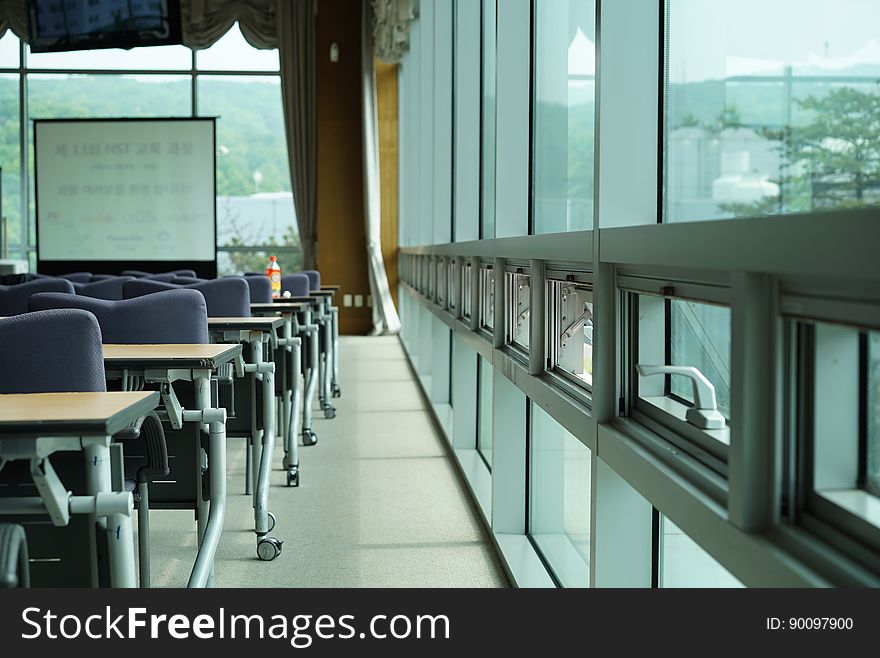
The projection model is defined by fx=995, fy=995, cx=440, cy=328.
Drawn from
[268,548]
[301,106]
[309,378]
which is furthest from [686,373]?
[301,106]

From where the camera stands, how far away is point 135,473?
2500 millimetres

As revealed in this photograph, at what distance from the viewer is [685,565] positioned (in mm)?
1801

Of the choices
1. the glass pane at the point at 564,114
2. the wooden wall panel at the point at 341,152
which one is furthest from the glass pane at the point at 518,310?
the wooden wall panel at the point at 341,152

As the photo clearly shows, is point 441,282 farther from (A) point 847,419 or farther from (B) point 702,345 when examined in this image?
(A) point 847,419

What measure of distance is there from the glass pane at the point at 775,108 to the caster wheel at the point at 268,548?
6.23 ft

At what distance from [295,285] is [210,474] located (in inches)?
181

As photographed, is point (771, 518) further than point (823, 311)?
Yes

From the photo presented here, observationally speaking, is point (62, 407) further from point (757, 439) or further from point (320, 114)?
point (320, 114)

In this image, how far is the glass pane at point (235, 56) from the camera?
→ 12352 millimetres

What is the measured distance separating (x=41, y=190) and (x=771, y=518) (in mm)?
12048

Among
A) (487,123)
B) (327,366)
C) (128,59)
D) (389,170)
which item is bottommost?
(327,366)

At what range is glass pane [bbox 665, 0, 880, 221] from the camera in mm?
1145

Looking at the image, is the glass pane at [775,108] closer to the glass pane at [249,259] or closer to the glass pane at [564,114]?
the glass pane at [564,114]
